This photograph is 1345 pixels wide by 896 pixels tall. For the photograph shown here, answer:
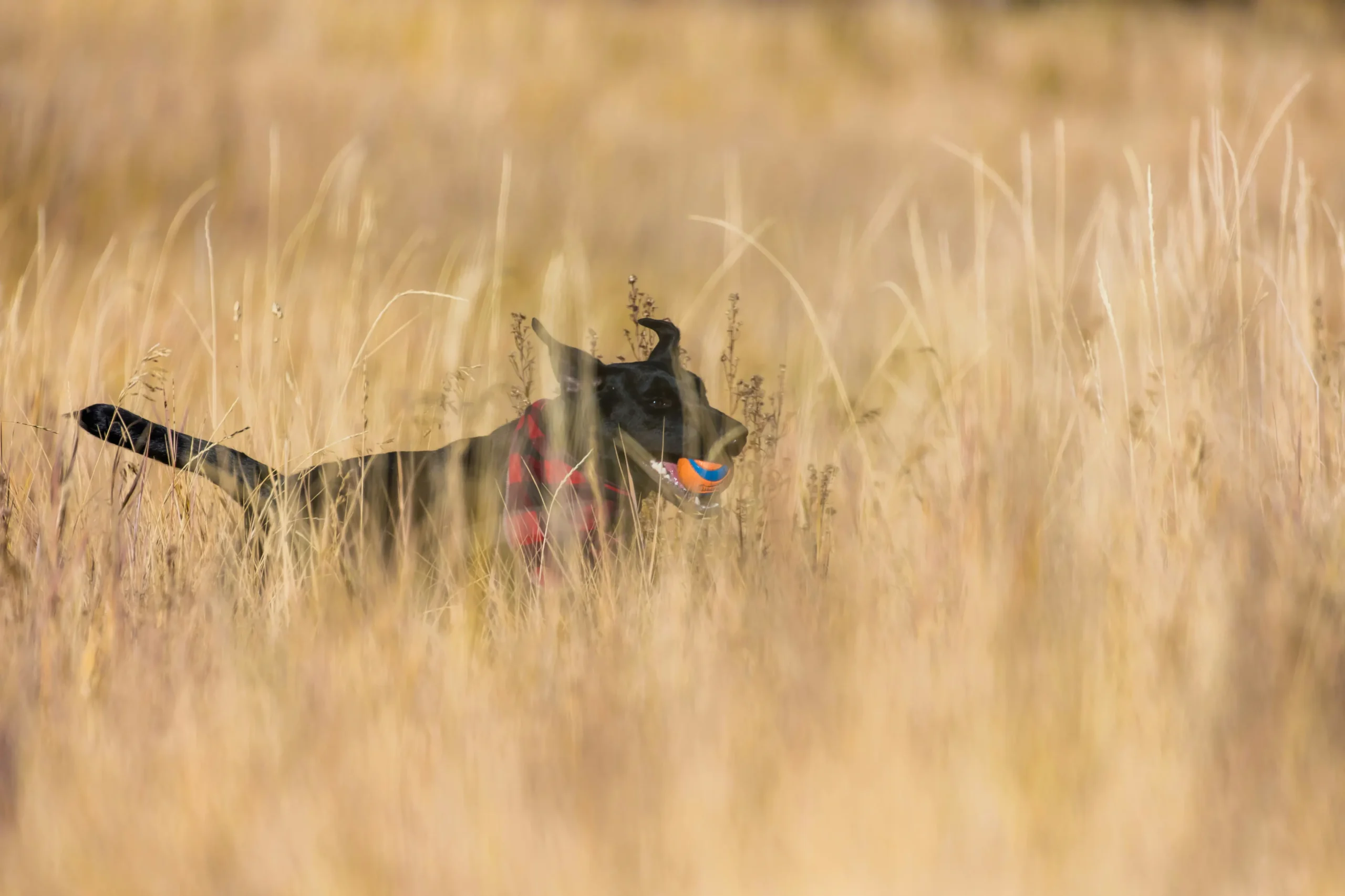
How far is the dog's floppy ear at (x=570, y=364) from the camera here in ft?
6.57

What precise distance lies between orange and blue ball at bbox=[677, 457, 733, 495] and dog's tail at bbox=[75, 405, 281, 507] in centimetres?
77

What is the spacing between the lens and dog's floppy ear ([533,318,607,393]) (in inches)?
78.8

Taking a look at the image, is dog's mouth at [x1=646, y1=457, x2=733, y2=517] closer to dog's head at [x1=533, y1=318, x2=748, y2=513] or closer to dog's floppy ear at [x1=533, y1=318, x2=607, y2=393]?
dog's head at [x1=533, y1=318, x2=748, y2=513]

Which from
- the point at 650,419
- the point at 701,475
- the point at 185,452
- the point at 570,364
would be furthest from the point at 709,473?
the point at 185,452

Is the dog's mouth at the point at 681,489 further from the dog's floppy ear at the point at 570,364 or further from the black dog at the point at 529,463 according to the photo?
the dog's floppy ear at the point at 570,364

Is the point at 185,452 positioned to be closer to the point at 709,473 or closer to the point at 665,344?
the point at 665,344

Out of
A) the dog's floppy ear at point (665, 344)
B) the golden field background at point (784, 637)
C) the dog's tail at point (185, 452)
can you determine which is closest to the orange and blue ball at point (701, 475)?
the golden field background at point (784, 637)

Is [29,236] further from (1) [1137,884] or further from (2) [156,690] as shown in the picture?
(1) [1137,884]

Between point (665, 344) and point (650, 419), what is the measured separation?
18 cm

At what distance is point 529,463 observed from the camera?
2133mm

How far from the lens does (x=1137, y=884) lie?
128 cm


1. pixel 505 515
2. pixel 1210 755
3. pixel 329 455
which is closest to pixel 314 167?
pixel 329 455

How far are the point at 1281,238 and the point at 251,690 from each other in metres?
2.40

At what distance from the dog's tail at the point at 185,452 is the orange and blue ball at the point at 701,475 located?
30.4 inches
